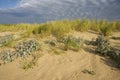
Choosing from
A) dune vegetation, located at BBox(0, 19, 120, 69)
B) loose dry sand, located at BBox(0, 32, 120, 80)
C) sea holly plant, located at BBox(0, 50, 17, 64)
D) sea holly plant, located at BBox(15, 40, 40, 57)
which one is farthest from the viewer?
sea holly plant, located at BBox(15, 40, 40, 57)

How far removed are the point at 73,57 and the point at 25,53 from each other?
1.76m

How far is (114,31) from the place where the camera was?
1174 cm

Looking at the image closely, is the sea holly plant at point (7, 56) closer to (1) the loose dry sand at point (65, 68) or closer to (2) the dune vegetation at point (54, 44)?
(2) the dune vegetation at point (54, 44)

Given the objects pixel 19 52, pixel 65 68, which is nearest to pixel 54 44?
pixel 19 52

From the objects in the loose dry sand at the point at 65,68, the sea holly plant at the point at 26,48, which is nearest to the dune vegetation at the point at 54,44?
the sea holly plant at the point at 26,48

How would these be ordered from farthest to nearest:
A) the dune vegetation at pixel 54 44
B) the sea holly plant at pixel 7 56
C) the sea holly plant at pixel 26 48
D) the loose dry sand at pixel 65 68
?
1. the sea holly plant at pixel 26 48
2. the dune vegetation at pixel 54 44
3. the sea holly plant at pixel 7 56
4. the loose dry sand at pixel 65 68

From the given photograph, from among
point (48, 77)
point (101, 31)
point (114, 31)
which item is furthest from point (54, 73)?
point (114, 31)

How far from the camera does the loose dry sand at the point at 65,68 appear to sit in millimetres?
6172

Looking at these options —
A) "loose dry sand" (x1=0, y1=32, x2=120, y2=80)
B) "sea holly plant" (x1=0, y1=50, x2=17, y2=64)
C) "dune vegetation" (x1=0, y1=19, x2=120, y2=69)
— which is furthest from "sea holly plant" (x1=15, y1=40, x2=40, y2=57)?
"loose dry sand" (x1=0, y1=32, x2=120, y2=80)

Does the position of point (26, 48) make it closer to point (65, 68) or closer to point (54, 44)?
point (54, 44)

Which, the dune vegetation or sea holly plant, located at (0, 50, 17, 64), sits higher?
the dune vegetation

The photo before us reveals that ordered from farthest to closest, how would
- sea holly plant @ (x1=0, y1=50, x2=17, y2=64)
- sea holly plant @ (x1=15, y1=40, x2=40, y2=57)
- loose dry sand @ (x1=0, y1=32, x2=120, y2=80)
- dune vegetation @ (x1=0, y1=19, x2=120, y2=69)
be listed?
sea holly plant @ (x1=15, y1=40, x2=40, y2=57) → dune vegetation @ (x1=0, y1=19, x2=120, y2=69) → sea holly plant @ (x1=0, y1=50, x2=17, y2=64) → loose dry sand @ (x1=0, y1=32, x2=120, y2=80)

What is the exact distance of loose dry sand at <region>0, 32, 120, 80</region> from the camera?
617 centimetres

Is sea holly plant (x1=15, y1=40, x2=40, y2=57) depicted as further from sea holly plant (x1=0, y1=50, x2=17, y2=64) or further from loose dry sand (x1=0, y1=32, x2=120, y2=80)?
loose dry sand (x1=0, y1=32, x2=120, y2=80)
